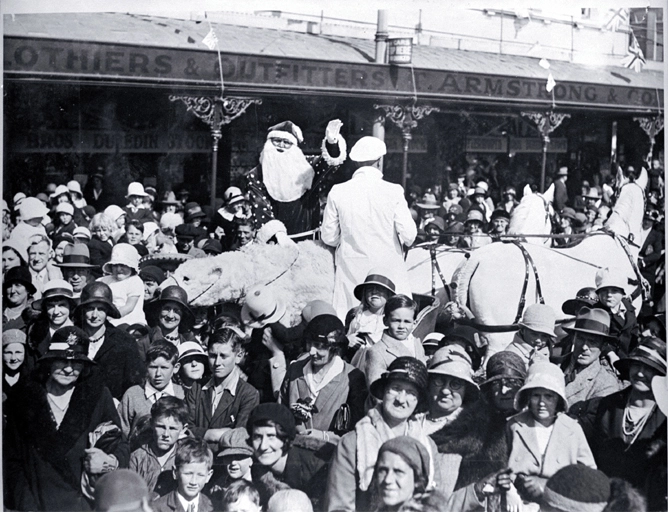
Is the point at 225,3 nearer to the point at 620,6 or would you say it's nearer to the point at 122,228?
the point at 122,228

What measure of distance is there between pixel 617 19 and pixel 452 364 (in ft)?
8.16

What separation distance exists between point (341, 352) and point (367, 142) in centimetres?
140

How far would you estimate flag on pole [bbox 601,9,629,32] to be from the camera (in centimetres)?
586

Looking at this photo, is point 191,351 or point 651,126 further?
point 651,126

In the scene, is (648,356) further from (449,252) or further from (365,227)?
(365,227)

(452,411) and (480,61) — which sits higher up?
(480,61)

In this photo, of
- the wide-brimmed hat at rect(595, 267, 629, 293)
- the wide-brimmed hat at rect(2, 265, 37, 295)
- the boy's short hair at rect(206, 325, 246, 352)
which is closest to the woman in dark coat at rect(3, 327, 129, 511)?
the wide-brimmed hat at rect(2, 265, 37, 295)

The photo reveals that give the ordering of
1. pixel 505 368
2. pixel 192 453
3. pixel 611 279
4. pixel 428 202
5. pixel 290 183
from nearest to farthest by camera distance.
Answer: pixel 192 453 < pixel 505 368 < pixel 290 183 < pixel 611 279 < pixel 428 202

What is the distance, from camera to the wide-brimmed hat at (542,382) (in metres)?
5.09

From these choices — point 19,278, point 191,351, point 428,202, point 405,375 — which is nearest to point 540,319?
point 405,375

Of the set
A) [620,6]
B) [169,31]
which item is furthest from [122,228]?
[620,6]

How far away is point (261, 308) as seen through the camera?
5.76 m

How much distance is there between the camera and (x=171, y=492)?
5215 millimetres

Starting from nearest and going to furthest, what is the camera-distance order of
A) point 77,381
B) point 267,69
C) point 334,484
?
point 334,484, point 77,381, point 267,69
